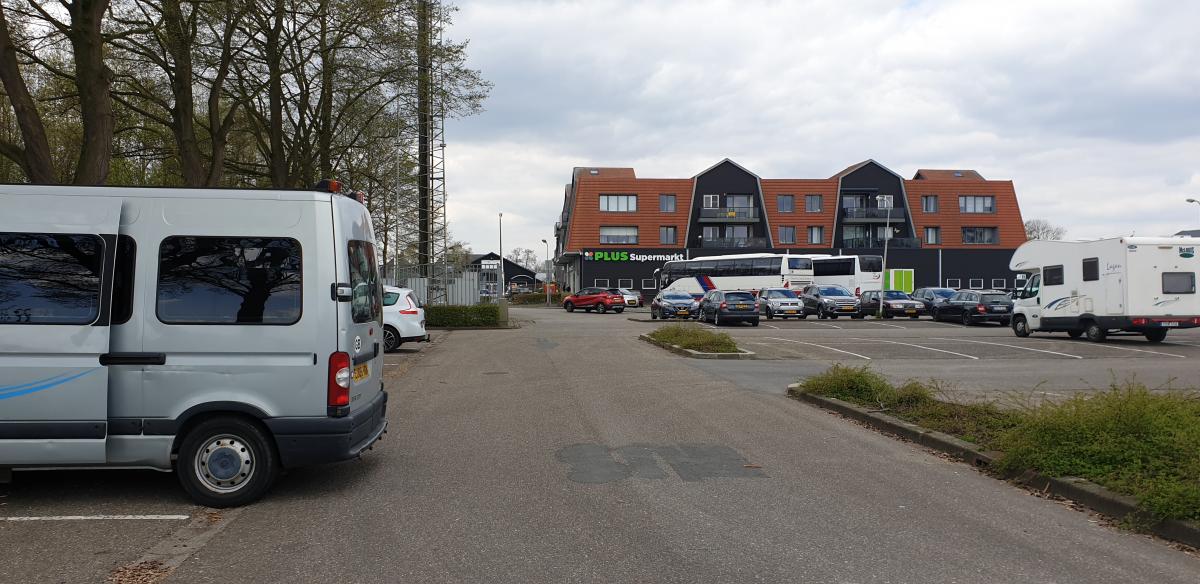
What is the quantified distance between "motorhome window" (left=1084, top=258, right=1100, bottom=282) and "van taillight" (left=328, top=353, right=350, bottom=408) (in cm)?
2228

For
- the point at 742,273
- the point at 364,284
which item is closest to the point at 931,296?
the point at 742,273

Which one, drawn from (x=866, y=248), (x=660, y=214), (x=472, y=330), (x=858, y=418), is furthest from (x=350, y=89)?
(x=866, y=248)

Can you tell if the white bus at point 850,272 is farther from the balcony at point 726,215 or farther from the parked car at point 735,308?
the balcony at point 726,215

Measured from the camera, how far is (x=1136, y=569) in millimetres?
4645

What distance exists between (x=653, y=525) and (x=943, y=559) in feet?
5.80

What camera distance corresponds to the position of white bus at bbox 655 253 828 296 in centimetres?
5044

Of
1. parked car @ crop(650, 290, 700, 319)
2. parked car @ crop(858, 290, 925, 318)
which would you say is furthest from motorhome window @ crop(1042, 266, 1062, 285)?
parked car @ crop(650, 290, 700, 319)

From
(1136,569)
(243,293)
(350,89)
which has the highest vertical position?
(350,89)

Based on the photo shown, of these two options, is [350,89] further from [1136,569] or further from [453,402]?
[1136,569]

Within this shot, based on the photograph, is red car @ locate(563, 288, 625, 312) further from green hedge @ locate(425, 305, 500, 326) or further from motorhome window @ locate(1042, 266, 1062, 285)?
motorhome window @ locate(1042, 266, 1062, 285)

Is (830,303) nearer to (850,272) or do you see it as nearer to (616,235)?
(850,272)

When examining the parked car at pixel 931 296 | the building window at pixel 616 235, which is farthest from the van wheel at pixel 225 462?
A: the building window at pixel 616 235

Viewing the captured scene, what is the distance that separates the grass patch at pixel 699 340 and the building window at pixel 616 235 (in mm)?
47360

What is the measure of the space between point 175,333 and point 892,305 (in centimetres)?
3714
